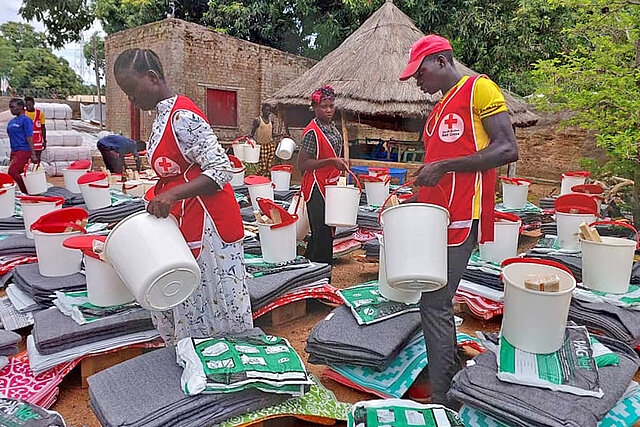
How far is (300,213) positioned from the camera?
3859 mm

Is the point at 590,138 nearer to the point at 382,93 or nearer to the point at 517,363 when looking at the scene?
the point at 382,93

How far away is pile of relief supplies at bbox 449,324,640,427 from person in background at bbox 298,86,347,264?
1855 mm

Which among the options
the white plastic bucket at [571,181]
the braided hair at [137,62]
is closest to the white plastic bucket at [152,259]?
the braided hair at [137,62]

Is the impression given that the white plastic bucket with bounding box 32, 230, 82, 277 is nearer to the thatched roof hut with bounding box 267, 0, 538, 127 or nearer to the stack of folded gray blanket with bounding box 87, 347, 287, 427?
the stack of folded gray blanket with bounding box 87, 347, 287, 427

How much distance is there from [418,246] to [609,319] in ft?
4.62

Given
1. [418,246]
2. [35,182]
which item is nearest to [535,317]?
[418,246]

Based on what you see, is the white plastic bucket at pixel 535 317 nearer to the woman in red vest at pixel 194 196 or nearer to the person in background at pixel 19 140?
the woman in red vest at pixel 194 196

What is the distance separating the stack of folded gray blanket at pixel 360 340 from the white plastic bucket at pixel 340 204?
116cm

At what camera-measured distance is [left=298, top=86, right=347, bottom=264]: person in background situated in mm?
3510

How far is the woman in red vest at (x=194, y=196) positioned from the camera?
6.29ft

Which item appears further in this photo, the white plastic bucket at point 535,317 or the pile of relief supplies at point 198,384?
the white plastic bucket at point 535,317

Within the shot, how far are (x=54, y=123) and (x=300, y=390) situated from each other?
35.4 feet

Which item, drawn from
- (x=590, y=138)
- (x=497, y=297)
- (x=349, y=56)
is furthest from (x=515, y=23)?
(x=497, y=297)

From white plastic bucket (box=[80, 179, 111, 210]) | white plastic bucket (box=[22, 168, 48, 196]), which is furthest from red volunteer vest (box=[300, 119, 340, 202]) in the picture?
white plastic bucket (box=[22, 168, 48, 196])
